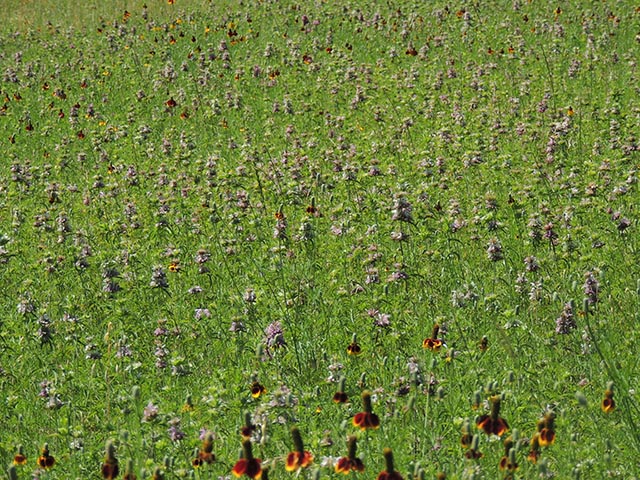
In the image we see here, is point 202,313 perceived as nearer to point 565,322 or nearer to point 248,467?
point 565,322

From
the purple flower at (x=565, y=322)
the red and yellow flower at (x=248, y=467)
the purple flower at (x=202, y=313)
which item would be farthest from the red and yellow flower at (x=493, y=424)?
the purple flower at (x=202, y=313)

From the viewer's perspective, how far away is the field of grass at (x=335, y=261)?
4.95 metres

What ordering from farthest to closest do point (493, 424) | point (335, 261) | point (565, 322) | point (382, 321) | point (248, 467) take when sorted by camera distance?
point (335, 261), point (382, 321), point (565, 322), point (493, 424), point (248, 467)

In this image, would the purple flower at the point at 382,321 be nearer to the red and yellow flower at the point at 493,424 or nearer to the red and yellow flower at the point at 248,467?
the red and yellow flower at the point at 493,424

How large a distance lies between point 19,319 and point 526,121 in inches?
242

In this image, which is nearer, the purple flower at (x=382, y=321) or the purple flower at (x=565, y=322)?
the purple flower at (x=565, y=322)

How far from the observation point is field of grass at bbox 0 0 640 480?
4949 millimetres

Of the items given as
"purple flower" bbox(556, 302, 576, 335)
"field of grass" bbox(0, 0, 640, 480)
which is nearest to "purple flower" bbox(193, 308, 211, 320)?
"field of grass" bbox(0, 0, 640, 480)

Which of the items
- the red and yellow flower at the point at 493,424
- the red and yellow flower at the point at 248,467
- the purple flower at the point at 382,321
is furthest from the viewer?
the purple flower at the point at 382,321

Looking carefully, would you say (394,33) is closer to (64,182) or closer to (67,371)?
(64,182)

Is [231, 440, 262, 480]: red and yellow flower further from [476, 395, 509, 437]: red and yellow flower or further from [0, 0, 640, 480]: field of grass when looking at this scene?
[476, 395, 509, 437]: red and yellow flower

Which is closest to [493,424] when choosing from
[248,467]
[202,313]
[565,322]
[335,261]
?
[248,467]

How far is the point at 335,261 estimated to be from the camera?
7.63 metres

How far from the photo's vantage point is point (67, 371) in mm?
6234
